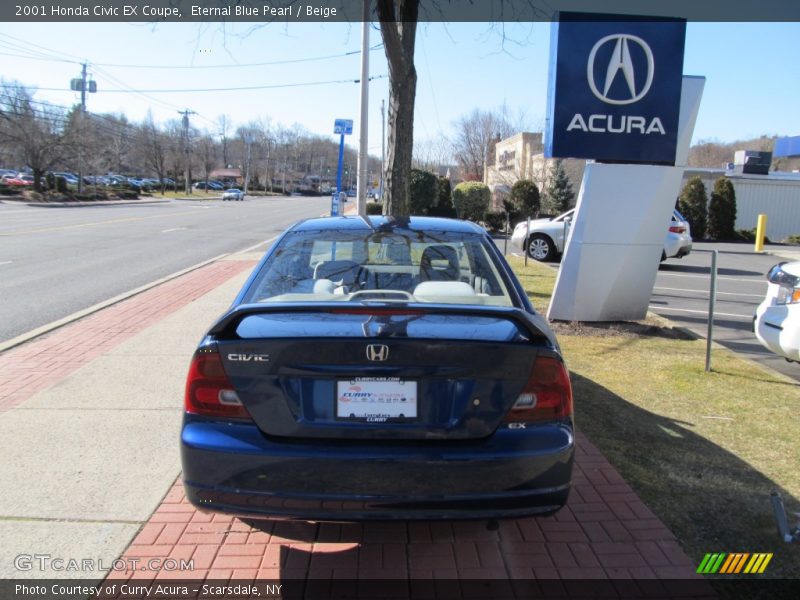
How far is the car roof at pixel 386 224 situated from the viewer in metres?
4.09

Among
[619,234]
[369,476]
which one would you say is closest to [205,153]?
[619,234]

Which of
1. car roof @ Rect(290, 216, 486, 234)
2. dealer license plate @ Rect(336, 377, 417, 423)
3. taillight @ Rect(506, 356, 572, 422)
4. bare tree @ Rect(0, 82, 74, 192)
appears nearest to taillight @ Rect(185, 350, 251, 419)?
dealer license plate @ Rect(336, 377, 417, 423)

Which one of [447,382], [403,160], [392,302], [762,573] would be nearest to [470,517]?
[447,382]

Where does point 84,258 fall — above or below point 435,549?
above

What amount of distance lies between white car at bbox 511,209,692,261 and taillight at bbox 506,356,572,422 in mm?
14210

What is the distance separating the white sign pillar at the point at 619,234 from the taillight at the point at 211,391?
623 centimetres

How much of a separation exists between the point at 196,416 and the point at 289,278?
117cm

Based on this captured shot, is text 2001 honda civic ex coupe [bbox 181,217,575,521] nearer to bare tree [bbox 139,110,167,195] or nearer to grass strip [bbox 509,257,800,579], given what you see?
grass strip [bbox 509,257,800,579]

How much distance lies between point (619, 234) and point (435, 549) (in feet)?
19.4

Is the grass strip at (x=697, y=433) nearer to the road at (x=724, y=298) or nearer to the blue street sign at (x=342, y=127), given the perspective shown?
the road at (x=724, y=298)

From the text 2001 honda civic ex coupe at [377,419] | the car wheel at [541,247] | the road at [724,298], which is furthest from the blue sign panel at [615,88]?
the car wheel at [541,247]

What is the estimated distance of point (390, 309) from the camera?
2.78 m

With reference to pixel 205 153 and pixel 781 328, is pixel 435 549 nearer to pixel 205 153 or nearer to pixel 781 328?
pixel 781 328

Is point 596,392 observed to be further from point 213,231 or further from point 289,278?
point 213,231
